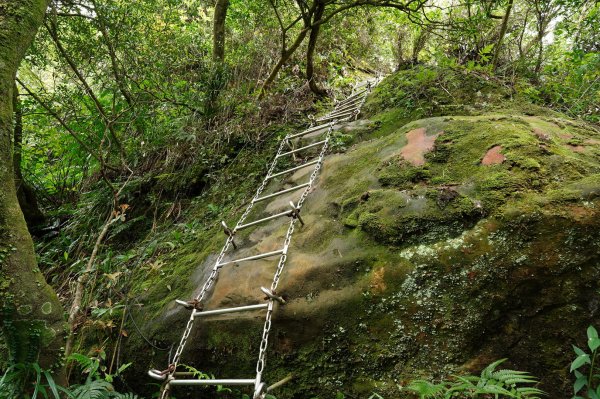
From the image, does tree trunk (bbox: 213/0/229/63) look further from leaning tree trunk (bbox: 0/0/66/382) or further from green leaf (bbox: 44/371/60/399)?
green leaf (bbox: 44/371/60/399)

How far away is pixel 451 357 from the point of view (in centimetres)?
171

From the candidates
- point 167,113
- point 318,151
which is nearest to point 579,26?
point 318,151

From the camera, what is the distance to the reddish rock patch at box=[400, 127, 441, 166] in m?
2.69

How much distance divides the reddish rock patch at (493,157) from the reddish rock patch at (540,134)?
329 mm

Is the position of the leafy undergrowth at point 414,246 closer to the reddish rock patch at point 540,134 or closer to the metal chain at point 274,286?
the reddish rock patch at point 540,134

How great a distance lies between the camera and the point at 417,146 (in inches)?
112


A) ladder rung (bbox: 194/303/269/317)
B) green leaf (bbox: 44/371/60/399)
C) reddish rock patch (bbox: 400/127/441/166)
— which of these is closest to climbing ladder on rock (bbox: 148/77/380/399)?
ladder rung (bbox: 194/303/269/317)

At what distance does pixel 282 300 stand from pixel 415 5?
5106mm

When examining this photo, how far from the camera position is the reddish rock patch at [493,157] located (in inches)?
89.2

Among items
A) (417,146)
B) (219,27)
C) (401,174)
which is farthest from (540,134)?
(219,27)

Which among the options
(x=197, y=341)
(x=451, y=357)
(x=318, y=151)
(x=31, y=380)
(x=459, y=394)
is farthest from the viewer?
(x=318, y=151)

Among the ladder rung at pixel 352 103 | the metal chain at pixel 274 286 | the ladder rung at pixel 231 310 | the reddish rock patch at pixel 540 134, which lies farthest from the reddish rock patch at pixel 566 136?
the ladder rung at pixel 352 103

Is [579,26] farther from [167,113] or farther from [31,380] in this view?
[31,380]

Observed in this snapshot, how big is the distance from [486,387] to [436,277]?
1.90ft
